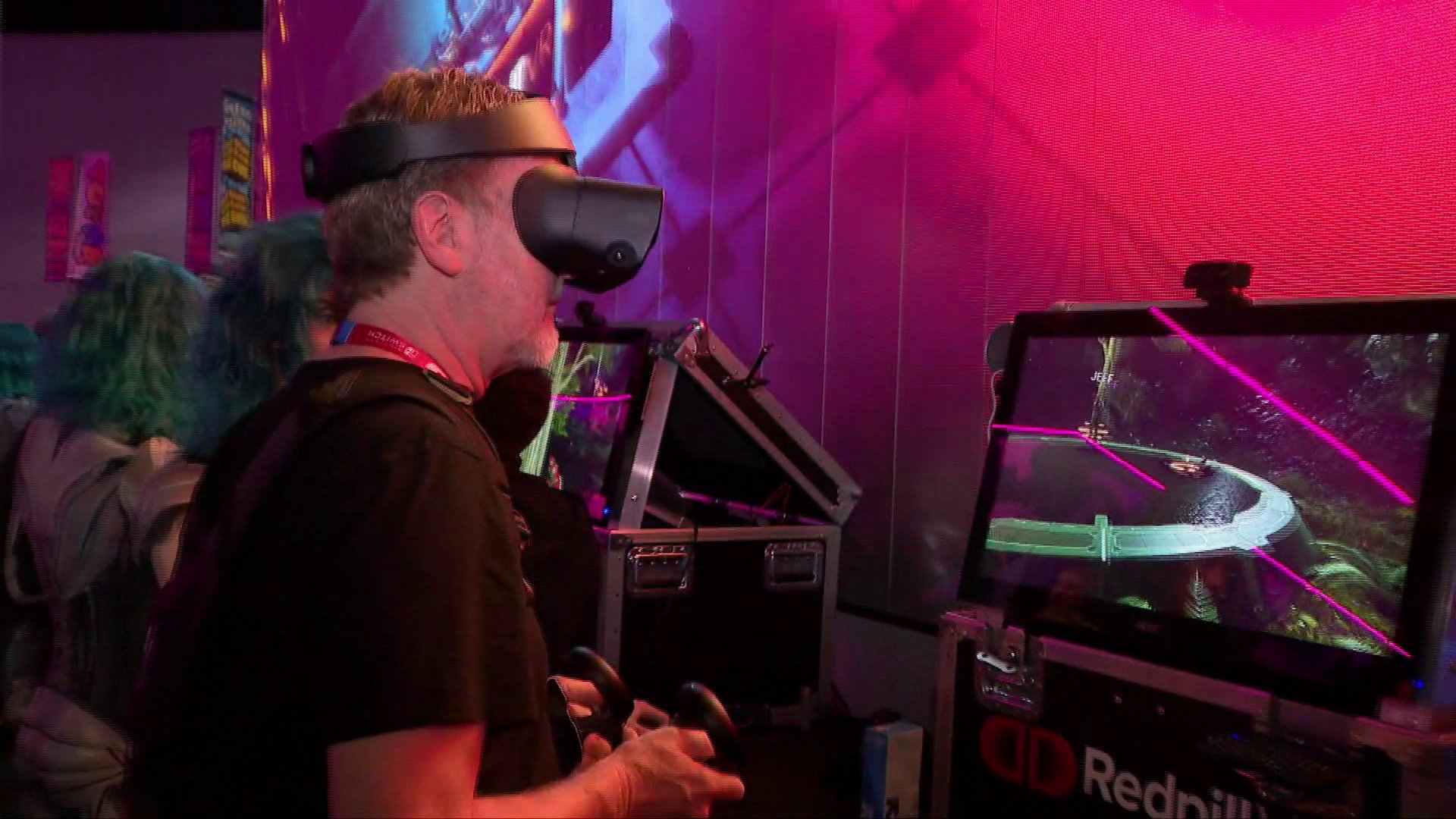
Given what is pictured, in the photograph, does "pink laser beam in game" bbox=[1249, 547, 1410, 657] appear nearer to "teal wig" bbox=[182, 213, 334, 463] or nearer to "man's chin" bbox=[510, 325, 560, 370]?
"man's chin" bbox=[510, 325, 560, 370]

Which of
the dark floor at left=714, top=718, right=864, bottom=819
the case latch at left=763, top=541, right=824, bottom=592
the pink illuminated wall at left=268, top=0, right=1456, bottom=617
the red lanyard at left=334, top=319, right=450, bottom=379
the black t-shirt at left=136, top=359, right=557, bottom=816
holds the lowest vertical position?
the dark floor at left=714, top=718, right=864, bottom=819

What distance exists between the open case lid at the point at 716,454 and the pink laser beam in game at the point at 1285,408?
1.55m

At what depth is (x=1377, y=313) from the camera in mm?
1865

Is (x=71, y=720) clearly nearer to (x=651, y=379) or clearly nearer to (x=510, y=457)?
(x=510, y=457)

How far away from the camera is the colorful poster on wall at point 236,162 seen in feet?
28.0

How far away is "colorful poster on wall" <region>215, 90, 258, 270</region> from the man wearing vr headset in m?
8.05

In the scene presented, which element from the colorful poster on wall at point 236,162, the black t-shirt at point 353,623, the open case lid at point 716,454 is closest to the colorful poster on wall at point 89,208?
the colorful poster on wall at point 236,162

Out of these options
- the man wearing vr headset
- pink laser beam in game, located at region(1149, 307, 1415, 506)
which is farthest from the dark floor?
the man wearing vr headset

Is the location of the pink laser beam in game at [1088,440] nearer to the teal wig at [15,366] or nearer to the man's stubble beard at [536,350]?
the man's stubble beard at [536,350]

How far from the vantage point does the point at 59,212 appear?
9.26 metres

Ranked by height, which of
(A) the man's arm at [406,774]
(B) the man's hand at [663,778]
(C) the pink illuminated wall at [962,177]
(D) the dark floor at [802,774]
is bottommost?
(D) the dark floor at [802,774]

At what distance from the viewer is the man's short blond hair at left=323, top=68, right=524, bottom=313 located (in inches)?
43.3

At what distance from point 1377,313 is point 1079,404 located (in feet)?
1.93

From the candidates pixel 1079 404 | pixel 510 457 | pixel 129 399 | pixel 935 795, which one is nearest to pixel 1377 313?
pixel 1079 404
